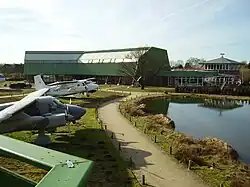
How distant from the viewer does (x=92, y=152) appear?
14.1 meters

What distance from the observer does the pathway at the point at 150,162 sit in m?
10.4

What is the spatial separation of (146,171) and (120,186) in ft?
5.67

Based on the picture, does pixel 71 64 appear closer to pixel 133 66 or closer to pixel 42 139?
pixel 133 66

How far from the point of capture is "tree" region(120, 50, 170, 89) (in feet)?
180

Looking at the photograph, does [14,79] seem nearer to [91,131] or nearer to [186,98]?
[186,98]

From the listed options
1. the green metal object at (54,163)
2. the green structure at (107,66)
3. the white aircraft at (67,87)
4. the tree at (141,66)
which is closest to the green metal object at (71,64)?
the green structure at (107,66)

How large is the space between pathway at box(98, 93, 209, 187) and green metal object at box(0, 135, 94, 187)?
8.38 m

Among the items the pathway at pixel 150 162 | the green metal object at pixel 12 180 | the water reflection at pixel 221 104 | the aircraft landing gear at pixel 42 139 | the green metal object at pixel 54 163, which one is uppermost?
the green metal object at pixel 54 163

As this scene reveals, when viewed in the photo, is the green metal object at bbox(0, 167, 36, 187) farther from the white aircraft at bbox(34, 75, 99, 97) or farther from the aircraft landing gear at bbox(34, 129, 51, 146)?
the white aircraft at bbox(34, 75, 99, 97)

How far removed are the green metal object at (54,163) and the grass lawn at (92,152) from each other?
499 cm

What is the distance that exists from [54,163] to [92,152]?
Answer: 12306 millimetres

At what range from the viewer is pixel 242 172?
1165 cm

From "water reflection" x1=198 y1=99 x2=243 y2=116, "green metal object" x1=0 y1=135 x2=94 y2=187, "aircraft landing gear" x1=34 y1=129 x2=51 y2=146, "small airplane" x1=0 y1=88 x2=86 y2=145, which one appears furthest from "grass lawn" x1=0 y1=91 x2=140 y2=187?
"water reflection" x1=198 y1=99 x2=243 y2=116

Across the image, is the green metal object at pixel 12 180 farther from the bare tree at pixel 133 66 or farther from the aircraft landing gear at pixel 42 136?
the bare tree at pixel 133 66
